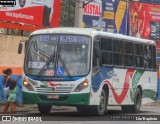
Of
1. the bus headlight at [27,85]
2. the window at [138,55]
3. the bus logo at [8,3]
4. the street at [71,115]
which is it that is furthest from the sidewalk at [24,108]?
the bus logo at [8,3]

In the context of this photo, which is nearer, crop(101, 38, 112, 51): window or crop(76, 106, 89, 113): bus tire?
crop(76, 106, 89, 113): bus tire

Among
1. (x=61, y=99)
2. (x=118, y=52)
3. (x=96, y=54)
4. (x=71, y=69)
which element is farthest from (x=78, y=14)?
(x=61, y=99)

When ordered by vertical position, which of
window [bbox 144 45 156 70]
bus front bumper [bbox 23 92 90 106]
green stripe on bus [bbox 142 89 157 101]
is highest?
window [bbox 144 45 156 70]

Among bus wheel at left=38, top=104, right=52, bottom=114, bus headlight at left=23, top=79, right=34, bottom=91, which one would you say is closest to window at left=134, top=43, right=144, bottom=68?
bus wheel at left=38, top=104, right=52, bottom=114

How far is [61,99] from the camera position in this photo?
20.6m

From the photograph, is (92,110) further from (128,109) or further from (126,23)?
(126,23)

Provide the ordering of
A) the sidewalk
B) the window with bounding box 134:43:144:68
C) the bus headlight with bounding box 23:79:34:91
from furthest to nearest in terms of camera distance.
Answer: the window with bounding box 134:43:144:68 → the sidewalk → the bus headlight with bounding box 23:79:34:91

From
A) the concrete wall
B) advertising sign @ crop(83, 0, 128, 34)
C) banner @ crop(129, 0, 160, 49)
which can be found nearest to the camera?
the concrete wall

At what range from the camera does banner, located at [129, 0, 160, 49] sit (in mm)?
44131

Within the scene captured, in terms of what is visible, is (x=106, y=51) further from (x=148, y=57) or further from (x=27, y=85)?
(x=148, y=57)

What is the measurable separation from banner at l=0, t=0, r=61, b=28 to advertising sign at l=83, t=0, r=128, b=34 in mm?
5880

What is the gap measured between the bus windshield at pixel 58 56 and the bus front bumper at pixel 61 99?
73 centimetres

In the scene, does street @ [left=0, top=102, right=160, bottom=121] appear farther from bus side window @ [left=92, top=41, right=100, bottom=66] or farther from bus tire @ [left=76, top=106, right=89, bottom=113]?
bus side window @ [left=92, top=41, right=100, bottom=66]

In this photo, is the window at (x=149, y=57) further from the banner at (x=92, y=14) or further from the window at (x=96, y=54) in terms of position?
the banner at (x=92, y=14)
